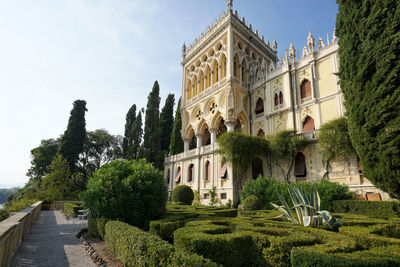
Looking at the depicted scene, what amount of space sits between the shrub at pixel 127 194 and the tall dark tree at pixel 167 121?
90.4ft

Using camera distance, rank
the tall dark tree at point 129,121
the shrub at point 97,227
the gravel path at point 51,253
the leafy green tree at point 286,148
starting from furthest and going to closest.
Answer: the tall dark tree at point 129,121
the leafy green tree at point 286,148
the shrub at point 97,227
the gravel path at point 51,253

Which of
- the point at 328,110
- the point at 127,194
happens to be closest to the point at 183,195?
the point at 127,194

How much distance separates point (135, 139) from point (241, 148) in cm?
2127

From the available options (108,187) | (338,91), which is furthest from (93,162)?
(338,91)

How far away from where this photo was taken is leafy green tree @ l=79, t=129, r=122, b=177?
141 feet

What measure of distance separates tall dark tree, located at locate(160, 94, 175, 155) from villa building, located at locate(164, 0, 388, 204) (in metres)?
7.04

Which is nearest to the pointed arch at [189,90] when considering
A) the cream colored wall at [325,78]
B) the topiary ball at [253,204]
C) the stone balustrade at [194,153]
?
the stone balustrade at [194,153]

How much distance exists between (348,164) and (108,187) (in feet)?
50.7

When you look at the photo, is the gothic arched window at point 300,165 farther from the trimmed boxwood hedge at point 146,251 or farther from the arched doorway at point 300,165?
the trimmed boxwood hedge at point 146,251

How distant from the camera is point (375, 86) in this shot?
10.6m

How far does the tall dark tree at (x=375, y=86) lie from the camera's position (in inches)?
391

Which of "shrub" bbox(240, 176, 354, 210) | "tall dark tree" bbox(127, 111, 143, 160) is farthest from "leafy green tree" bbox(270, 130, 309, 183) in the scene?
"tall dark tree" bbox(127, 111, 143, 160)

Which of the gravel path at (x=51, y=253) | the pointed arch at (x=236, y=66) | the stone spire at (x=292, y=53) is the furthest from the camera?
the pointed arch at (x=236, y=66)

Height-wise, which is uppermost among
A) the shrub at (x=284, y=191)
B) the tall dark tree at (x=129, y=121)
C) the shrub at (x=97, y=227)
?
the tall dark tree at (x=129, y=121)
